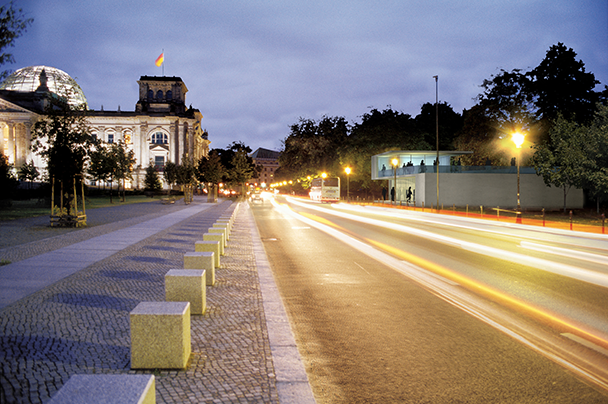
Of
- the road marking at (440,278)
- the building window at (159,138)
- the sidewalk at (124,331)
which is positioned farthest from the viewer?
the building window at (159,138)

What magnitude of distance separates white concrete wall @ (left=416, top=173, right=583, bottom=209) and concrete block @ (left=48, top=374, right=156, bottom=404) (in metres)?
45.9

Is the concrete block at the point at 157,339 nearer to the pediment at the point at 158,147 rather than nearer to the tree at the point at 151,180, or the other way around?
the tree at the point at 151,180

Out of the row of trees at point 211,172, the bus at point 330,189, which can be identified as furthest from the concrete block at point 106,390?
the bus at point 330,189

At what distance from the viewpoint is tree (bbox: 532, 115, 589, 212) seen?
3509cm

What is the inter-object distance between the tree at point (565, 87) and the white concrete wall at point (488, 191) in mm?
7305

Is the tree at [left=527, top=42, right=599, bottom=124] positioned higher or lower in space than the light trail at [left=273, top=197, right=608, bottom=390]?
higher

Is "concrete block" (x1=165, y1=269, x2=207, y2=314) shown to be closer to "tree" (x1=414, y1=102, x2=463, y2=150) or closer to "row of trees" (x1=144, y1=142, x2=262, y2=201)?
"row of trees" (x1=144, y1=142, x2=262, y2=201)

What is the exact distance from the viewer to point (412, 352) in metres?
5.12

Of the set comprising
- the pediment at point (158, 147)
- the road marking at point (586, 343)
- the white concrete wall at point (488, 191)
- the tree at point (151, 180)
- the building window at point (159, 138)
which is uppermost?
the building window at point (159, 138)

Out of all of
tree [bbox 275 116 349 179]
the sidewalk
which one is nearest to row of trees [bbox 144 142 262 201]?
tree [bbox 275 116 349 179]

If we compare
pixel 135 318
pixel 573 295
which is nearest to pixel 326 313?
pixel 135 318

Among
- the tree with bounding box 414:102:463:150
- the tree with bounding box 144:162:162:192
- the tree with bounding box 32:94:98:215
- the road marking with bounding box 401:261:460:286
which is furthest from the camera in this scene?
the tree with bounding box 414:102:463:150

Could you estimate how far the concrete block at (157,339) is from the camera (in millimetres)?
4363

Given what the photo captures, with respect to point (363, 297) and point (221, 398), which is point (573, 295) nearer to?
point (363, 297)
